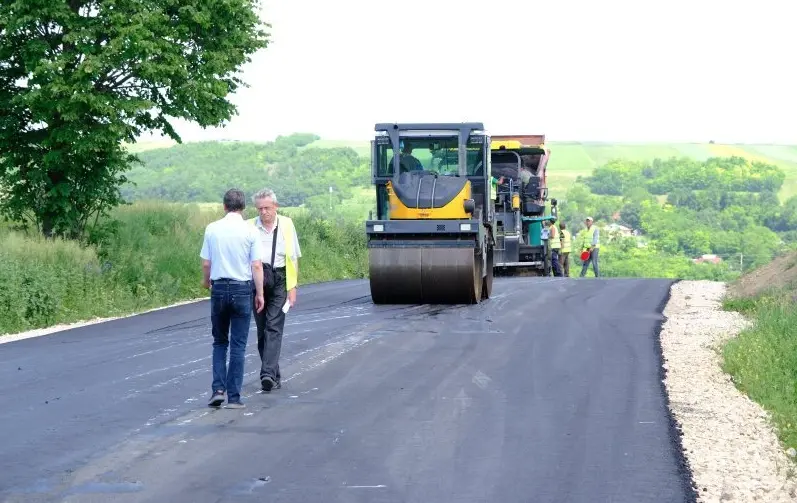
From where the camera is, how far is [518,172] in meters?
33.8

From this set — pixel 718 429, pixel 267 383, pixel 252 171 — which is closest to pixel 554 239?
pixel 267 383

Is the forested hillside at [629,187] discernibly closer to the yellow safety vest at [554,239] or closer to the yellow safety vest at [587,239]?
the yellow safety vest at [587,239]

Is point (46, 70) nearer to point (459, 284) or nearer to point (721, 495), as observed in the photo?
point (459, 284)

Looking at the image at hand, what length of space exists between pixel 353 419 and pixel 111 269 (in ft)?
46.0

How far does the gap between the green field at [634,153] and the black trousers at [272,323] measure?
83.0 m

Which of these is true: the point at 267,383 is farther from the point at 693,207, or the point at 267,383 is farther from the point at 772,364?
the point at 693,207

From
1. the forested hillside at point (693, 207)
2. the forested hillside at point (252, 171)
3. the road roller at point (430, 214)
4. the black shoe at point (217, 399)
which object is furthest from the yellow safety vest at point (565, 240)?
the forested hillside at point (252, 171)

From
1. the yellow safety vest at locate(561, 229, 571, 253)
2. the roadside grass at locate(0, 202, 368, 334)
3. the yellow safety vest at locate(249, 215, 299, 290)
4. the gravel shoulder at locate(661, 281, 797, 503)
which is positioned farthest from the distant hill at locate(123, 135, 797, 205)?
the yellow safety vest at locate(249, 215, 299, 290)

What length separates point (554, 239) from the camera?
37125 mm

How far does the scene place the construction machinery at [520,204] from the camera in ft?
109

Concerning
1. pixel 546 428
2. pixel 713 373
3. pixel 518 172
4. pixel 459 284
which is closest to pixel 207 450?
pixel 546 428

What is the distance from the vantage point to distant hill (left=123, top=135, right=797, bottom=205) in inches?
3546

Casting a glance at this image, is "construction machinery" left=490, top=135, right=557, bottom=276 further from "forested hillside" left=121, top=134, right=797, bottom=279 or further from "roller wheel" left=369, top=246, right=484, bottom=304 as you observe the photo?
"forested hillside" left=121, top=134, right=797, bottom=279

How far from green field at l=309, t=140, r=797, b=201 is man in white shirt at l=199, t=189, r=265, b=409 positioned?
275ft
